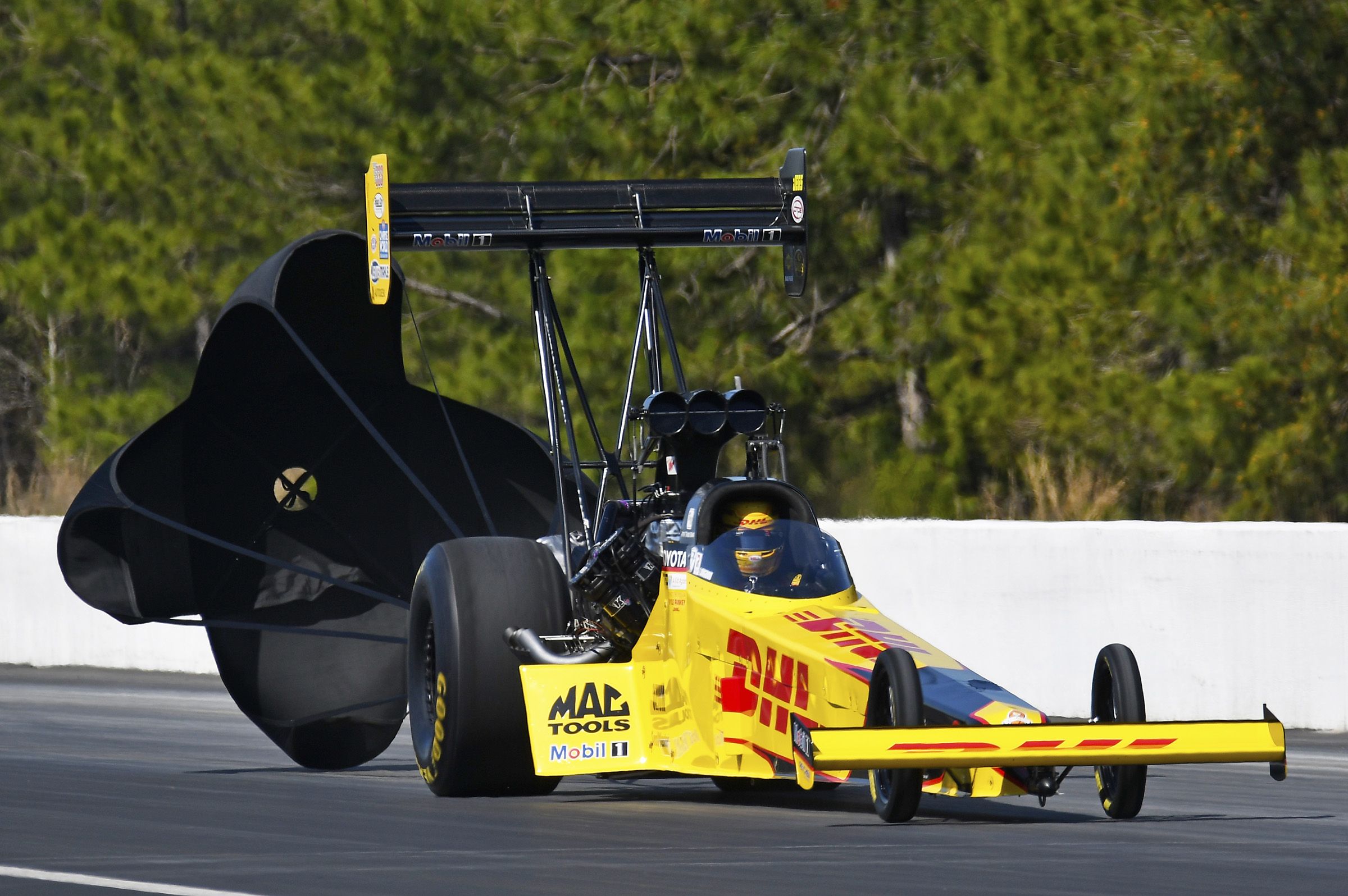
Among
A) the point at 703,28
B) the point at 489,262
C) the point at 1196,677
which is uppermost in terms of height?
the point at 703,28

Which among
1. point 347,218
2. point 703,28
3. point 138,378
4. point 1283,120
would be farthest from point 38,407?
point 1283,120

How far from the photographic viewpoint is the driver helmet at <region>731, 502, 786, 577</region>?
11.3 metres

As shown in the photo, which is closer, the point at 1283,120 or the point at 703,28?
the point at 1283,120

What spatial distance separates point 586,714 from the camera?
11.5 metres

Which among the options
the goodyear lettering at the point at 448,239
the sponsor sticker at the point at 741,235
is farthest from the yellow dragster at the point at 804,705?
the sponsor sticker at the point at 741,235

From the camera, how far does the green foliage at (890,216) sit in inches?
924

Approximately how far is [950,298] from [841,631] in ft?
49.8

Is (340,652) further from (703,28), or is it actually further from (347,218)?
(347,218)

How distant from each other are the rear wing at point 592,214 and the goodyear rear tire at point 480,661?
6.26 ft

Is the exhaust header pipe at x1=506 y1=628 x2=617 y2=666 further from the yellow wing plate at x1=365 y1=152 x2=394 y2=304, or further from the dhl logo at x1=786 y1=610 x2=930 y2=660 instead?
the yellow wing plate at x1=365 y1=152 x2=394 y2=304

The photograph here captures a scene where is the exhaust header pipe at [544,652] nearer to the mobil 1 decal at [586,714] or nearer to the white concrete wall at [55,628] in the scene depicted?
the mobil 1 decal at [586,714]

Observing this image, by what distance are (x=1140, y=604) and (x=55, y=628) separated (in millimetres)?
10090

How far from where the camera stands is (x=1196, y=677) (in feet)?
50.6

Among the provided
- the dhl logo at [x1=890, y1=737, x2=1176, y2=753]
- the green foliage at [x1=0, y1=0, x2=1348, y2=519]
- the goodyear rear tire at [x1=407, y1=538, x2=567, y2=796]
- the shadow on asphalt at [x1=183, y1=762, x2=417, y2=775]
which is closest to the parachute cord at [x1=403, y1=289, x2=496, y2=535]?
the goodyear rear tire at [x1=407, y1=538, x2=567, y2=796]
